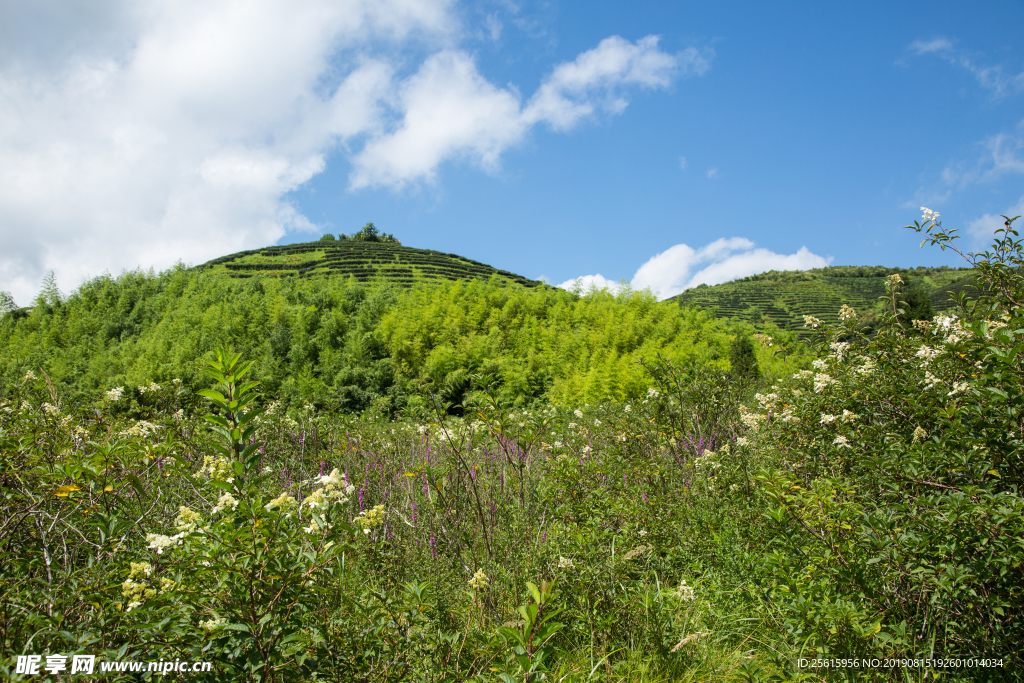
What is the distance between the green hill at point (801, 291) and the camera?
2087 inches

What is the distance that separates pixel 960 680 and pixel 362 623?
2153 mm

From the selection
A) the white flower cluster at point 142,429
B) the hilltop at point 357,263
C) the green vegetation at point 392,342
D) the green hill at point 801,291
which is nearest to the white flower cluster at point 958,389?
the white flower cluster at point 142,429

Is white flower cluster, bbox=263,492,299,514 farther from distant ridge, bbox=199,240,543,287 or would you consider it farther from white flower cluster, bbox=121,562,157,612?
distant ridge, bbox=199,240,543,287

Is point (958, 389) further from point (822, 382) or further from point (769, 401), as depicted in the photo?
point (769, 401)

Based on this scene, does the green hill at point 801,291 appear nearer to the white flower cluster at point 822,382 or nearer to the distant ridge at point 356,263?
the distant ridge at point 356,263

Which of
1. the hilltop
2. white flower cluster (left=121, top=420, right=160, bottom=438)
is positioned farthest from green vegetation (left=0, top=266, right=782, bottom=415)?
the hilltop

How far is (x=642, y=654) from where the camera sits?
75.5 inches

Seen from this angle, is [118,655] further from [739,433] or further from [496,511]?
[739,433]

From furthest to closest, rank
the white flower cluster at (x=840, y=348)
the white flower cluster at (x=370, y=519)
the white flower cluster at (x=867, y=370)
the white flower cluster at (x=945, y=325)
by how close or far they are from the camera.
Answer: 1. the white flower cluster at (x=840, y=348)
2. the white flower cluster at (x=867, y=370)
3. the white flower cluster at (x=945, y=325)
4. the white flower cluster at (x=370, y=519)

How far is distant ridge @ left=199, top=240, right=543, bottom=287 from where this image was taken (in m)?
41.9

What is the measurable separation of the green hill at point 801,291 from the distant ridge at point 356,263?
25445mm

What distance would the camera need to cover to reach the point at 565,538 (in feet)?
7.54

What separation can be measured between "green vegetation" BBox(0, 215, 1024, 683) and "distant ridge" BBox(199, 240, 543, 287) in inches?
1402

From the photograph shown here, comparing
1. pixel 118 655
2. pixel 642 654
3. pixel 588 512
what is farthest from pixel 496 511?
pixel 118 655
